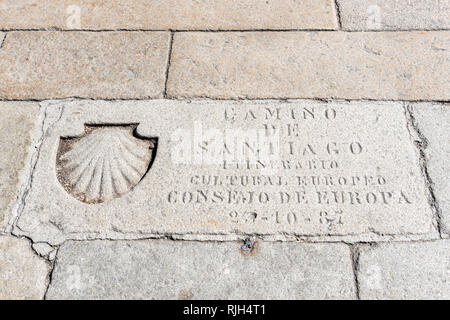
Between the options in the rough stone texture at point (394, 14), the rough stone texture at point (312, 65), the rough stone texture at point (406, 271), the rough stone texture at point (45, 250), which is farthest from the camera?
the rough stone texture at point (394, 14)

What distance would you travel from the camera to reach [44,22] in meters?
2.55

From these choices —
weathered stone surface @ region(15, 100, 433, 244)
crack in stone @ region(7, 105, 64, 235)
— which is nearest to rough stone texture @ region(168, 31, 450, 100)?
weathered stone surface @ region(15, 100, 433, 244)

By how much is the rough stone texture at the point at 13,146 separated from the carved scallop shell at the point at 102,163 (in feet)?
0.64

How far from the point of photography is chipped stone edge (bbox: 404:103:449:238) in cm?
170

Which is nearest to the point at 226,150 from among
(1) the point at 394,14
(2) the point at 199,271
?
(2) the point at 199,271

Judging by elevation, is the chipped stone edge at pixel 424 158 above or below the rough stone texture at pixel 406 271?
above

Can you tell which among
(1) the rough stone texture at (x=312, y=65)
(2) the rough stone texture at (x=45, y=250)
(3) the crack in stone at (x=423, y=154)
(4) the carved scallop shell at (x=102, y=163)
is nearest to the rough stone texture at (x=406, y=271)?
(3) the crack in stone at (x=423, y=154)

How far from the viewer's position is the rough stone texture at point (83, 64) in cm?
220

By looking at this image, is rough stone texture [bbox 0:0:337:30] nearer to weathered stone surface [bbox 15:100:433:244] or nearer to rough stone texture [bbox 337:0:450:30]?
rough stone texture [bbox 337:0:450:30]

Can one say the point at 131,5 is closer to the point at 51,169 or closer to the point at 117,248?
the point at 51,169

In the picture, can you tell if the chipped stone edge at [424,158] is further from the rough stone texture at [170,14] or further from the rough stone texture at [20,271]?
the rough stone texture at [20,271]

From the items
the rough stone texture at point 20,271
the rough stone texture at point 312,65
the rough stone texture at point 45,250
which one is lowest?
the rough stone texture at point 20,271

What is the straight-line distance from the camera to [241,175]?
1.82m
